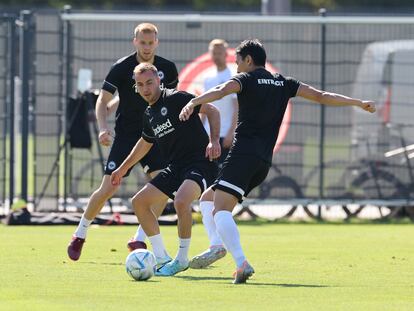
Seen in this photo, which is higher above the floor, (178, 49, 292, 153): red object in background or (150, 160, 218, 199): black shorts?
(178, 49, 292, 153): red object in background

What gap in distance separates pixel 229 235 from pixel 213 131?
48.9 inches

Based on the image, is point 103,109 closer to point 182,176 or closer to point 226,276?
point 182,176

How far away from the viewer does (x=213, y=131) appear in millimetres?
11648

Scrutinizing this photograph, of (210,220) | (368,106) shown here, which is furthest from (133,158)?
(368,106)

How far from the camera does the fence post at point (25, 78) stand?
19125 millimetres

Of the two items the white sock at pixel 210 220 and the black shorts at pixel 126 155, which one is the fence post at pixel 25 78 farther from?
the white sock at pixel 210 220

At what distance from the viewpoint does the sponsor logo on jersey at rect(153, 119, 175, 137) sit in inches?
460

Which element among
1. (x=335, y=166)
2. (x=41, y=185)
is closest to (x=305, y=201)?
(x=335, y=166)

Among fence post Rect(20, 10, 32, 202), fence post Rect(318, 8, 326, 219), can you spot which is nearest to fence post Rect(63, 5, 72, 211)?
fence post Rect(20, 10, 32, 202)

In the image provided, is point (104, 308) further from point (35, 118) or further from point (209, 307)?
point (35, 118)

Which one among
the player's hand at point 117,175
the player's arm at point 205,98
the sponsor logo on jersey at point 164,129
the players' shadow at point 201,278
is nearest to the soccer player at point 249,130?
the player's arm at point 205,98

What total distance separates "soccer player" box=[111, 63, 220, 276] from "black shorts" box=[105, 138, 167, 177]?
126 cm

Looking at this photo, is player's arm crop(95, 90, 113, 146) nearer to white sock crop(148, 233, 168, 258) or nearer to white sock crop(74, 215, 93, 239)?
white sock crop(74, 215, 93, 239)

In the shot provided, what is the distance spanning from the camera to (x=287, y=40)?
1959cm
